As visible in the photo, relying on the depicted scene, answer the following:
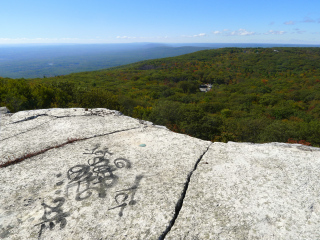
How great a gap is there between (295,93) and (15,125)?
3196 inches

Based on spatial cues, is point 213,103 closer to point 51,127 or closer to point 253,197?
point 51,127

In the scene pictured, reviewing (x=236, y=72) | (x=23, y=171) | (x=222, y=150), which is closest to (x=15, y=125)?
(x=23, y=171)

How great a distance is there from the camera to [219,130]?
25109 mm

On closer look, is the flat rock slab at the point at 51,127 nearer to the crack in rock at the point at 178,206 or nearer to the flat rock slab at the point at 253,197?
the crack in rock at the point at 178,206

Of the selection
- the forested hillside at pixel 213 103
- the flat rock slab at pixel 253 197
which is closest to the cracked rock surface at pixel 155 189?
the flat rock slab at pixel 253 197

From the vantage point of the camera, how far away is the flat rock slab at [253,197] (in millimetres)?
5035

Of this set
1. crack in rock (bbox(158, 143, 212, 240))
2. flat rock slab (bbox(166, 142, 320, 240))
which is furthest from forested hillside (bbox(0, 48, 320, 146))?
crack in rock (bbox(158, 143, 212, 240))

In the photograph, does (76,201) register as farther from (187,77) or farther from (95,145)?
(187,77)

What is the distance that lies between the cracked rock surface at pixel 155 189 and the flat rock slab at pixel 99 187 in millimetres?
29

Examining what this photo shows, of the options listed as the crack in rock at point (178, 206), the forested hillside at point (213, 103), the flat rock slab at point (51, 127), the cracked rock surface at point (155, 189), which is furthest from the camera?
the forested hillside at point (213, 103)

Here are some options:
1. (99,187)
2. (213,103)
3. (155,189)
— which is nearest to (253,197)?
(155,189)

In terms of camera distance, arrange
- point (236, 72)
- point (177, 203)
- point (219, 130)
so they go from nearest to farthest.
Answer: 1. point (177, 203)
2. point (219, 130)
3. point (236, 72)

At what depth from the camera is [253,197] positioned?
6027 mm

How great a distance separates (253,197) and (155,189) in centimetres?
302
